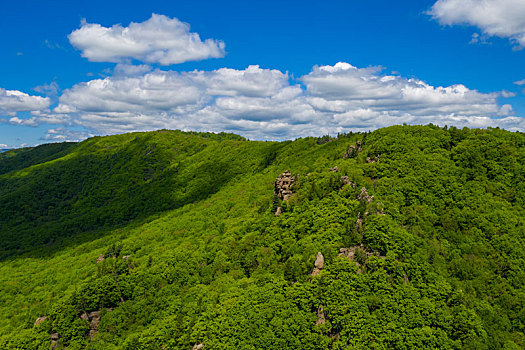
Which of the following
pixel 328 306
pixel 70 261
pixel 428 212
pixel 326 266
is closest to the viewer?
pixel 328 306

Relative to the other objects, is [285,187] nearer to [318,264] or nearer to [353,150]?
[353,150]

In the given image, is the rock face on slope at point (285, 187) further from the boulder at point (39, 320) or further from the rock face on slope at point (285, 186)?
the boulder at point (39, 320)

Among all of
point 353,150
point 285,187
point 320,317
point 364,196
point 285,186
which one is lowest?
point 320,317

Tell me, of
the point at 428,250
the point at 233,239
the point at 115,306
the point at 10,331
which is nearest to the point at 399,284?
the point at 428,250

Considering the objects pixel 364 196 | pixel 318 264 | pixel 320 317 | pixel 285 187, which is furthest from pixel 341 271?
pixel 285 187

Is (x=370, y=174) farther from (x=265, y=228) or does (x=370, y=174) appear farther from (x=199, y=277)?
(x=199, y=277)

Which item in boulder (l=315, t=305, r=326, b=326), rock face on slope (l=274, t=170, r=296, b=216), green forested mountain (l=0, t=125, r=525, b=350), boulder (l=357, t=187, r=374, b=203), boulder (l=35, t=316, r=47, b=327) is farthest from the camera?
rock face on slope (l=274, t=170, r=296, b=216)

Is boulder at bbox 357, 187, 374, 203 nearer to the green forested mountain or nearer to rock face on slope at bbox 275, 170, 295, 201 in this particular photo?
the green forested mountain

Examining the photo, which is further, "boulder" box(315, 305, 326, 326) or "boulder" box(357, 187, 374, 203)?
"boulder" box(357, 187, 374, 203)

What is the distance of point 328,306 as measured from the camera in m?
65.6

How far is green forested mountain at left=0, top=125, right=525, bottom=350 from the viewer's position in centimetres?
6419

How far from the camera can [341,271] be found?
70375 mm

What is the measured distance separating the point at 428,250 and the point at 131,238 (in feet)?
478

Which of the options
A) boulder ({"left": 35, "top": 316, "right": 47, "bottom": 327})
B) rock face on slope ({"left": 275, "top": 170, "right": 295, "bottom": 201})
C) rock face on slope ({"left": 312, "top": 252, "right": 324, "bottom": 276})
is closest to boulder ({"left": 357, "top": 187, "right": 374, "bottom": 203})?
rock face on slope ({"left": 312, "top": 252, "right": 324, "bottom": 276})
